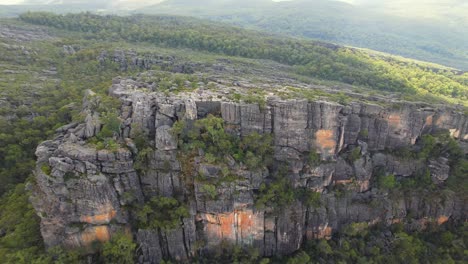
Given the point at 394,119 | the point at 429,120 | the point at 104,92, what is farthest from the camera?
the point at 104,92

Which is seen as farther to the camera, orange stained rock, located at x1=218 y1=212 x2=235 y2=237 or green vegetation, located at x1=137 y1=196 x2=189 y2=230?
orange stained rock, located at x1=218 y1=212 x2=235 y2=237

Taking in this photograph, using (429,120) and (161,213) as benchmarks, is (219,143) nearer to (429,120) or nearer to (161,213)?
(161,213)

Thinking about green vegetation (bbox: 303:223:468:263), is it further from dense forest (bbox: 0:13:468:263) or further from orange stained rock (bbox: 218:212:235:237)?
orange stained rock (bbox: 218:212:235:237)

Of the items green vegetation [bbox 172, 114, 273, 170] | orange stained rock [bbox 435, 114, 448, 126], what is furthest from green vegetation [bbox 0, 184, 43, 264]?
orange stained rock [bbox 435, 114, 448, 126]

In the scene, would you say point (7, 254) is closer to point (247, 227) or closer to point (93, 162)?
point (93, 162)

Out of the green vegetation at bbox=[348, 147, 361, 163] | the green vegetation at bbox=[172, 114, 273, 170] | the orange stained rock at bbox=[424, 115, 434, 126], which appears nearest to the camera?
the green vegetation at bbox=[172, 114, 273, 170]

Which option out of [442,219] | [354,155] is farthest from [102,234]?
[442,219]

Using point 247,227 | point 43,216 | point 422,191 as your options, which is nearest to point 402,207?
point 422,191
